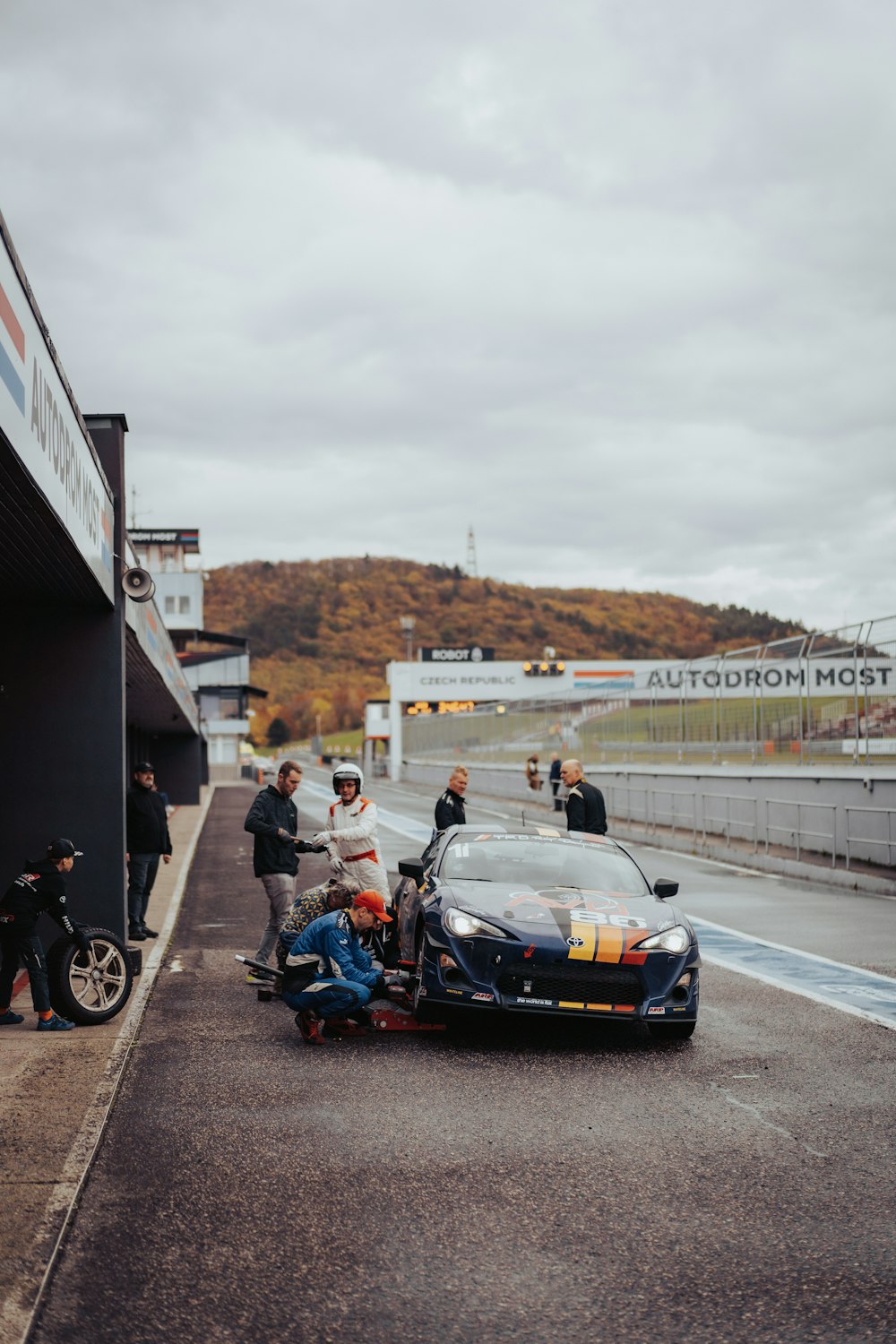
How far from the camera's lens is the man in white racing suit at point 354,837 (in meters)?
9.73

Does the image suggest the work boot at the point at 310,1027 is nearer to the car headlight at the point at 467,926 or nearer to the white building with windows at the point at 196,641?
the car headlight at the point at 467,926

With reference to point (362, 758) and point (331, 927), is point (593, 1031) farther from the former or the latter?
point (362, 758)

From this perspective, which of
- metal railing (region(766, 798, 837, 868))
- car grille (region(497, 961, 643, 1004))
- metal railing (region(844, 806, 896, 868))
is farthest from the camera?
metal railing (region(766, 798, 837, 868))

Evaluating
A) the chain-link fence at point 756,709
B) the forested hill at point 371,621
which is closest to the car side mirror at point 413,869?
the chain-link fence at point 756,709

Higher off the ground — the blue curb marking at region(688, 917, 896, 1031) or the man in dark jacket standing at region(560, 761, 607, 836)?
the man in dark jacket standing at region(560, 761, 607, 836)

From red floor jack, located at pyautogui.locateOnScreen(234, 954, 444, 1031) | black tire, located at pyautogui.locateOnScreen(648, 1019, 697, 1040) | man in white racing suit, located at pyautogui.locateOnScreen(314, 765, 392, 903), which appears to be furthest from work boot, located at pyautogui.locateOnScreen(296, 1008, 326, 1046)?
black tire, located at pyautogui.locateOnScreen(648, 1019, 697, 1040)

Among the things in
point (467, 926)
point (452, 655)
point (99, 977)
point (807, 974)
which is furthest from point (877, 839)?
point (452, 655)

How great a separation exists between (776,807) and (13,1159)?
18.8 meters

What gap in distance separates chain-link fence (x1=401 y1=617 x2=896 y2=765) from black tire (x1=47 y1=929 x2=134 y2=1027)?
1459 centimetres

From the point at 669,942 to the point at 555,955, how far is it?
2.52 feet

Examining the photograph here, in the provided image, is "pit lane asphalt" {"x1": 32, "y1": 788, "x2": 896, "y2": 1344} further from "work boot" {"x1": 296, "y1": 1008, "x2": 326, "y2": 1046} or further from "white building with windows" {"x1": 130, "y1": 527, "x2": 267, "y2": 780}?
"white building with windows" {"x1": 130, "y1": 527, "x2": 267, "y2": 780}

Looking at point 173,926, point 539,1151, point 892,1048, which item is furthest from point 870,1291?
point 173,926

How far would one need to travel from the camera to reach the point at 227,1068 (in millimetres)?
7289

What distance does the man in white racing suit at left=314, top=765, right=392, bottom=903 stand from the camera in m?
9.73
